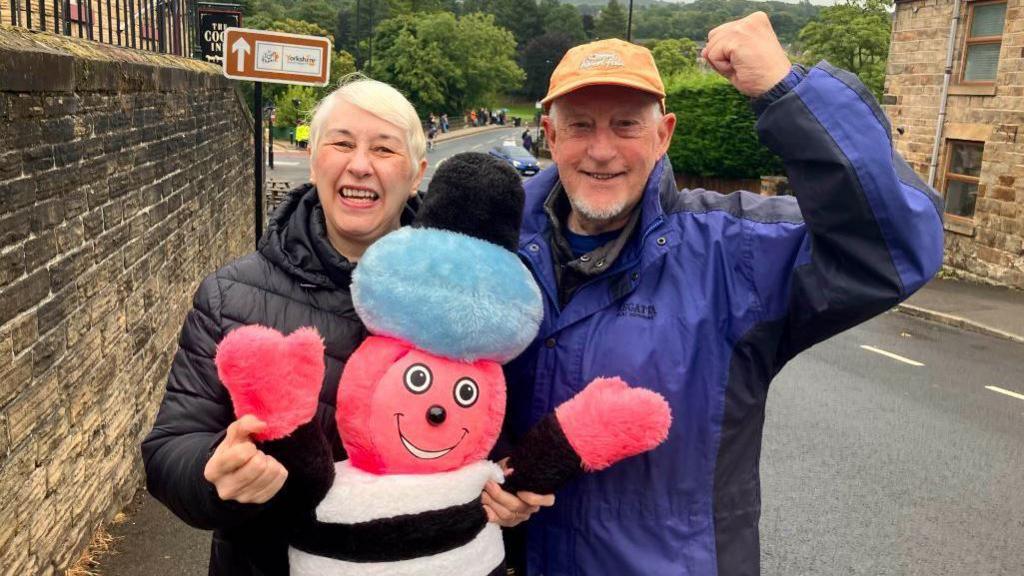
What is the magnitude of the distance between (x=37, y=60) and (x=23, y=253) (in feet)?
2.52

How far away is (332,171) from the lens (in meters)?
2.39

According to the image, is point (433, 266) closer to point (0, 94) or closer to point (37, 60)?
point (0, 94)

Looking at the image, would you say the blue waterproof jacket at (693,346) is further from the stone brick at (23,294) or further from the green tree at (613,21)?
the green tree at (613,21)

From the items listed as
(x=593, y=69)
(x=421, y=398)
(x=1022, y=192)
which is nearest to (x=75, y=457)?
(x=421, y=398)

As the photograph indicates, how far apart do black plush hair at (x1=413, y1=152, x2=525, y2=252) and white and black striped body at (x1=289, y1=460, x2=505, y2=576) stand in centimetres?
58

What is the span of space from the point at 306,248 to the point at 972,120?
15.2 m

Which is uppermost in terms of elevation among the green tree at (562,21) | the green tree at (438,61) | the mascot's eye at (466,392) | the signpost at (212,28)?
the green tree at (562,21)

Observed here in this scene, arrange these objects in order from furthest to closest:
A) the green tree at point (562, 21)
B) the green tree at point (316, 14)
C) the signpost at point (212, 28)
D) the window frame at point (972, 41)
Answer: the green tree at point (562, 21)
the green tree at point (316, 14)
the window frame at point (972, 41)
the signpost at point (212, 28)

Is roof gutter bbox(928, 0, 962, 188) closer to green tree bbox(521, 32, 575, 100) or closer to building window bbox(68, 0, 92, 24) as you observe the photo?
building window bbox(68, 0, 92, 24)

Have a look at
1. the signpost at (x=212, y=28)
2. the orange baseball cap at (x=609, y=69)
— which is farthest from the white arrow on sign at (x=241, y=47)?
the orange baseball cap at (x=609, y=69)

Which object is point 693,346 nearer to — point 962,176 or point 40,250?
point 40,250

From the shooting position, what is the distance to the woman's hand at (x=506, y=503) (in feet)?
6.98

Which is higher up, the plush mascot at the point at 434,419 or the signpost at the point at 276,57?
the signpost at the point at 276,57

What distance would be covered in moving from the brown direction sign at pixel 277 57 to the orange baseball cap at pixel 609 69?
4.76 metres
